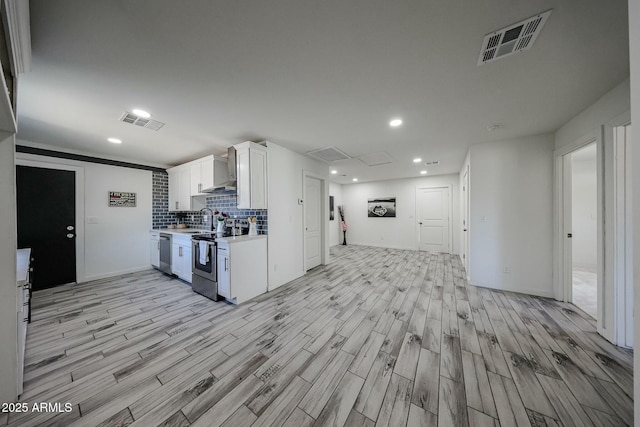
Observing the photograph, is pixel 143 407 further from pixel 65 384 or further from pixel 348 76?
pixel 348 76

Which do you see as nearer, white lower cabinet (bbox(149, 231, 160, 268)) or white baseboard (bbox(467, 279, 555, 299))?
white baseboard (bbox(467, 279, 555, 299))

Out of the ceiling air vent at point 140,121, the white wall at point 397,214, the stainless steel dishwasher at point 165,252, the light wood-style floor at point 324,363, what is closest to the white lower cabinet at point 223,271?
the light wood-style floor at point 324,363

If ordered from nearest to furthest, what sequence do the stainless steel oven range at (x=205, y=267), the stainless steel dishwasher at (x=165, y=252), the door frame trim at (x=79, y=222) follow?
the stainless steel oven range at (x=205, y=267) < the door frame trim at (x=79, y=222) < the stainless steel dishwasher at (x=165, y=252)

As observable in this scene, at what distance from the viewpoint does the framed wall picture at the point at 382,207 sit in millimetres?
6988

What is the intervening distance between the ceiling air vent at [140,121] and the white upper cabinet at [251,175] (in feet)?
3.33

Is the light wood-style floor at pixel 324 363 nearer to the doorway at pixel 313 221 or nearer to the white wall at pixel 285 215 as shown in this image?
the white wall at pixel 285 215

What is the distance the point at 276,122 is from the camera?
2.63 m

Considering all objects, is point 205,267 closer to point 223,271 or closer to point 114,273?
point 223,271

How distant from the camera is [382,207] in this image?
714 cm

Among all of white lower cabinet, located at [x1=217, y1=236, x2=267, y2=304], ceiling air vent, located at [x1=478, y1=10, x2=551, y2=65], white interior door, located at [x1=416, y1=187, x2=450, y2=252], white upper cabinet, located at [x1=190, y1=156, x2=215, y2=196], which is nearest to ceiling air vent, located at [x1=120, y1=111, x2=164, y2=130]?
white upper cabinet, located at [x1=190, y1=156, x2=215, y2=196]

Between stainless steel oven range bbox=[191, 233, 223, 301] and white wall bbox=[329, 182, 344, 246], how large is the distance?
15.9 ft

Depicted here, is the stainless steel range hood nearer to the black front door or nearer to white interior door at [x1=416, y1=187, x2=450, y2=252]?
the black front door

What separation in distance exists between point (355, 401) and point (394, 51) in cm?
252

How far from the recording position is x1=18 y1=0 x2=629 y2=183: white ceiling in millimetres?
1205
